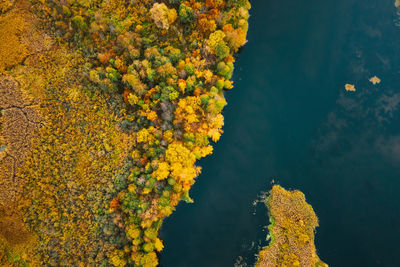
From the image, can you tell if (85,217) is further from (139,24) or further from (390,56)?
(390,56)

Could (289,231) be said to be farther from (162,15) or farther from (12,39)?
(12,39)

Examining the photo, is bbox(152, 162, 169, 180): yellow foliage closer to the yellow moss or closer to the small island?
the small island

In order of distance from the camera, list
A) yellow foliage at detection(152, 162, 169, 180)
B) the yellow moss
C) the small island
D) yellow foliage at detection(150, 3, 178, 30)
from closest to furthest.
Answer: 1. yellow foliage at detection(152, 162, 169, 180)
2. the small island
3. the yellow moss
4. yellow foliage at detection(150, 3, 178, 30)

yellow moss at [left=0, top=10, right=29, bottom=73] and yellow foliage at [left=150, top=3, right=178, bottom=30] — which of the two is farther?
Result: yellow foliage at [left=150, top=3, right=178, bottom=30]

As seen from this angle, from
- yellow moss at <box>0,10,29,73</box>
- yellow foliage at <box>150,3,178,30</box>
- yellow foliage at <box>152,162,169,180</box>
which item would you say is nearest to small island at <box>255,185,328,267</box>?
yellow foliage at <box>152,162,169,180</box>

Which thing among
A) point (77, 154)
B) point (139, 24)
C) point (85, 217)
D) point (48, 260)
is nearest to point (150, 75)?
point (139, 24)

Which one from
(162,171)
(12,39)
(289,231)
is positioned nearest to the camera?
(162,171)

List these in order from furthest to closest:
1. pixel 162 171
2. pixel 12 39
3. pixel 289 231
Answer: pixel 12 39, pixel 289 231, pixel 162 171

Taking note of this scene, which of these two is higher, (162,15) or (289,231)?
(162,15)

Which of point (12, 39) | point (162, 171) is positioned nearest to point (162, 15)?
point (12, 39)

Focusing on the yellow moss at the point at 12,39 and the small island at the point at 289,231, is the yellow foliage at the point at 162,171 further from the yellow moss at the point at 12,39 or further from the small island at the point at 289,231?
the yellow moss at the point at 12,39

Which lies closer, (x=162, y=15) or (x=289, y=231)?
(x=289, y=231)
